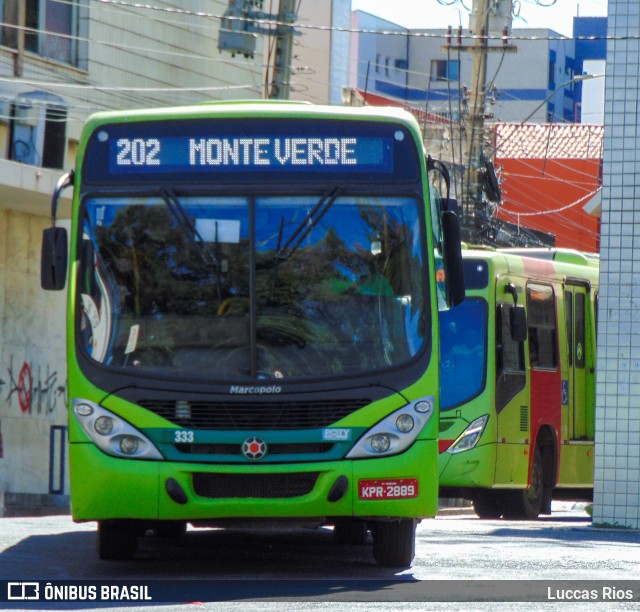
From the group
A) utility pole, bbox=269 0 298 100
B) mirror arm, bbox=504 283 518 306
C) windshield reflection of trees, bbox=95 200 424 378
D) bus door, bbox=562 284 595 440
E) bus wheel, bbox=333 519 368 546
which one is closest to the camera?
windshield reflection of trees, bbox=95 200 424 378

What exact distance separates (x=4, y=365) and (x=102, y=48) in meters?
5.09

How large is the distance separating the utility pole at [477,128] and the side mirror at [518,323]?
11.6 m

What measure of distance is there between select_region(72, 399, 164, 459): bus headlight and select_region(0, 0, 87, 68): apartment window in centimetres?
1240

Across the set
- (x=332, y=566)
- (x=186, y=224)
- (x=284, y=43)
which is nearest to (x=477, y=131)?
(x=284, y=43)

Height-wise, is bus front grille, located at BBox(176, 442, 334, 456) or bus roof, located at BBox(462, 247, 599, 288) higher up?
bus roof, located at BBox(462, 247, 599, 288)

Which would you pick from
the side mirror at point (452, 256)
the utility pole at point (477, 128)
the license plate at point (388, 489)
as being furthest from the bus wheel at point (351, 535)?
the utility pole at point (477, 128)

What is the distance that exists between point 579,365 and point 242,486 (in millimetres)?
11089

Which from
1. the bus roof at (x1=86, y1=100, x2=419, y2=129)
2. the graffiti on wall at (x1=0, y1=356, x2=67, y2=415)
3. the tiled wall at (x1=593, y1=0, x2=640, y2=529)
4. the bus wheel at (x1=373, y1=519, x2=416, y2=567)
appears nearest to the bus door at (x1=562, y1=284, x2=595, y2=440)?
the tiled wall at (x1=593, y1=0, x2=640, y2=529)

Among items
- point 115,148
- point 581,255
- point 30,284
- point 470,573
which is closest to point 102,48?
point 30,284

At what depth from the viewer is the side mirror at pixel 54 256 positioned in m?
10.2

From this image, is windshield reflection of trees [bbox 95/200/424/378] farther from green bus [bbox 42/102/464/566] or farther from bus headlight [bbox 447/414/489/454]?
bus headlight [bbox 447/414/489/454]

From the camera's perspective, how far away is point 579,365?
20281 millimetres

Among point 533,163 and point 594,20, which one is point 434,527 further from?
point 594,20

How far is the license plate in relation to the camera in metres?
9.86
